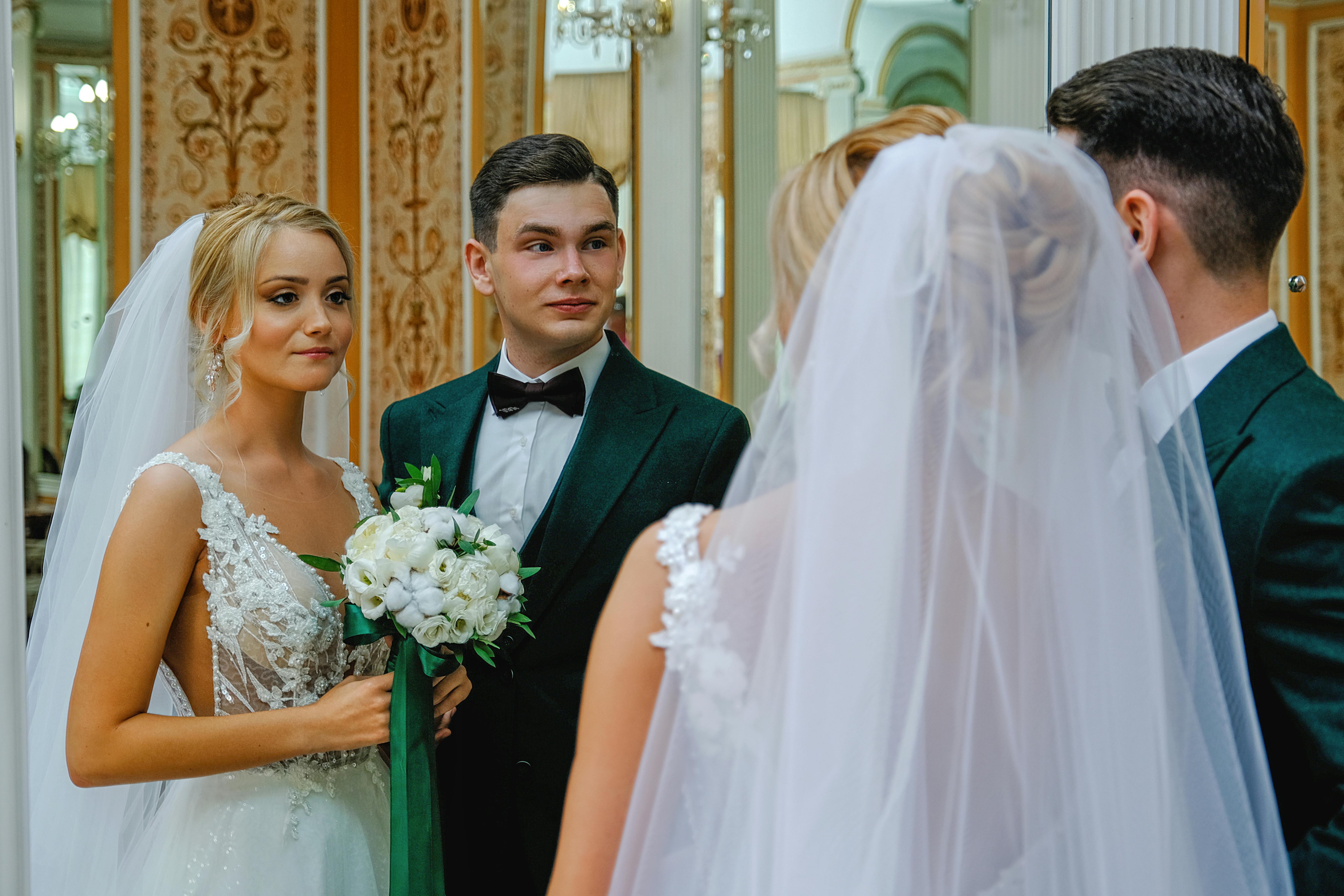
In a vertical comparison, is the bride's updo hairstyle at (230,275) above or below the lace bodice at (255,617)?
above

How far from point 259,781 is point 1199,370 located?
1.52 m

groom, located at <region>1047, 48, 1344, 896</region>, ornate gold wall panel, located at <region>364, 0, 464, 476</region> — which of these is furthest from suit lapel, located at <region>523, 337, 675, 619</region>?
ornate gold wall panel, located at <region>364, 0, 464, 476</region>

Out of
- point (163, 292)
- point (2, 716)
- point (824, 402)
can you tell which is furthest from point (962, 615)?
point (163, 292)

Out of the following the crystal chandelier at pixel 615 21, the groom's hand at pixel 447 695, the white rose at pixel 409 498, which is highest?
the crystal chandelier at pixel 615 21

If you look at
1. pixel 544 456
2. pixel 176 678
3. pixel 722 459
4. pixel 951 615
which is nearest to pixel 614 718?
pixel 951 615

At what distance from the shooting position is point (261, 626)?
5.88ft

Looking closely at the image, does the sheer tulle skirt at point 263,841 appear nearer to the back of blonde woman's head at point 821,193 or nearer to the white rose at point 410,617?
the white rose at point 410,617

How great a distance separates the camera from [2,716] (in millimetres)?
1175

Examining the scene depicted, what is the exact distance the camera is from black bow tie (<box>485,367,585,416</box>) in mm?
2344

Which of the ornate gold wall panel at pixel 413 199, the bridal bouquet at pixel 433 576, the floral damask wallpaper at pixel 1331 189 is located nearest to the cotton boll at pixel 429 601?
the bridal bouquet at pixel 433 576

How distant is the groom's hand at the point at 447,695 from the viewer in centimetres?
183

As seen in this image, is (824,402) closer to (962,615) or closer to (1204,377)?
(962,615)

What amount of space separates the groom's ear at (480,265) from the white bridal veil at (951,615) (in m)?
1.38

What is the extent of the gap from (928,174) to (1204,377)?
1.61 ft
